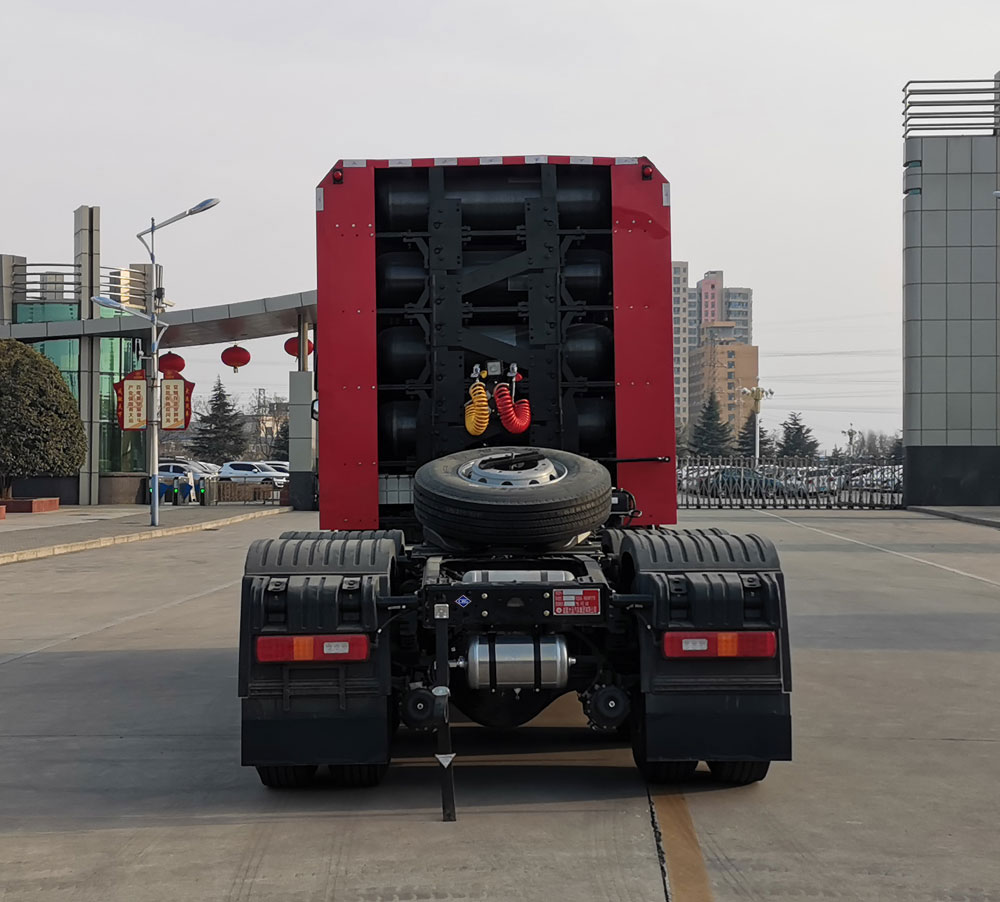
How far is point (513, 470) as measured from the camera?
7.07m

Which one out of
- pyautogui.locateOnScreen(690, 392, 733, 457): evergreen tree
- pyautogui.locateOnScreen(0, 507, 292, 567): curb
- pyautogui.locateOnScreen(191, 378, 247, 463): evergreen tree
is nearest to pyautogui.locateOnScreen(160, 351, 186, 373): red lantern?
pyautogui.locateOnScreen(0, 507, 292, 567): curb

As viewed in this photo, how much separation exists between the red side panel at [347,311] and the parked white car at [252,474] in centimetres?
5129

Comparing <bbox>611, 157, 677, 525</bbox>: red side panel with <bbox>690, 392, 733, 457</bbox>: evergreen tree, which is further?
<bbox>690, 392, 733, 457</bbox>: evergreen tree

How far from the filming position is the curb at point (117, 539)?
2249cm

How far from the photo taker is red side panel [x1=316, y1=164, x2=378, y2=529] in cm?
827

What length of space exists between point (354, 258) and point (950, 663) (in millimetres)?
5870

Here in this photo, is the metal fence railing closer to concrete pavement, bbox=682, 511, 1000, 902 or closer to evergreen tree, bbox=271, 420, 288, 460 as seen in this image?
concrete pavement, bbox=682, 511, 1000, 902

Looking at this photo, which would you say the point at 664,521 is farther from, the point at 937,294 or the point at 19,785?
the point at 937,294

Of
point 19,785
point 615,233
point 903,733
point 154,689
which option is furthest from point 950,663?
point 19,785

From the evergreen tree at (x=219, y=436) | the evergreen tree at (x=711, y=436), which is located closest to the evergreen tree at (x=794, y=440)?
the evergreen tree at (x=711, y=436)

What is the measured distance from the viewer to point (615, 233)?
27.3 feet

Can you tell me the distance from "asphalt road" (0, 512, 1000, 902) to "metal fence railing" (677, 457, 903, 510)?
111 feet

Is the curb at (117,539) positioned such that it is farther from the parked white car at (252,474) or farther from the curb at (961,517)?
the parked white car at (252,474)

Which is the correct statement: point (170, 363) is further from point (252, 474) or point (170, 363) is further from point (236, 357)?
point (252, 474)
